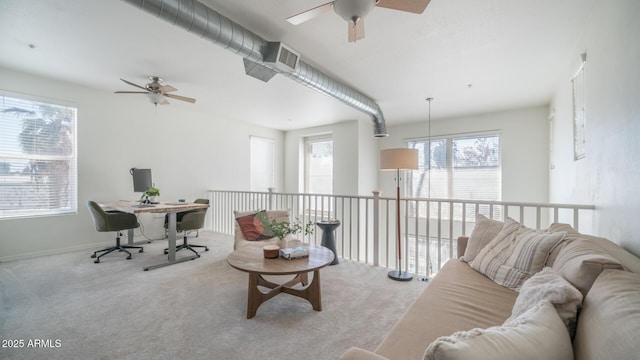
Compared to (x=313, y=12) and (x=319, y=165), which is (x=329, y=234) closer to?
(x=313, y=12)

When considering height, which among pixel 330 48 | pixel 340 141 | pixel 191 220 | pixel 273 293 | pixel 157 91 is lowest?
pixel 273 293

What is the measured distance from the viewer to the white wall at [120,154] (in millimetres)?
3689

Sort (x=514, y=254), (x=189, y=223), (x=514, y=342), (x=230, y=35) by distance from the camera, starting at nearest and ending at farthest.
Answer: (x=514, y=342) → (x=514, y=254) → (x=230, y=35) → (x=189, y=223)

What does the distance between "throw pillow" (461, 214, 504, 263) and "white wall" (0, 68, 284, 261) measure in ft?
16.6

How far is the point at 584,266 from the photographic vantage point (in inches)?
40.9

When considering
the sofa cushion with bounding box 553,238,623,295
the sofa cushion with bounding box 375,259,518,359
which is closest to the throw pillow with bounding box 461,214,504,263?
the sofa cushion with bounding box 375,259,518,359

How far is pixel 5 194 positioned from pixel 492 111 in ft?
26.2

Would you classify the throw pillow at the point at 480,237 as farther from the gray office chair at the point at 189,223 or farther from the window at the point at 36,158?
the window at the point at 36,158

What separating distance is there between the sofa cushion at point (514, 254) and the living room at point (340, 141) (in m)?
0.40

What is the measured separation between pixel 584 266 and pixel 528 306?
294 millimetres

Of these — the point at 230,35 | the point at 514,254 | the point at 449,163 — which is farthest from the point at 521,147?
the point at 230,35

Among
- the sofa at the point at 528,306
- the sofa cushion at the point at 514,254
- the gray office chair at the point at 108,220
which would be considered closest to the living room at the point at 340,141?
the sofa cushion at the point at 514,254

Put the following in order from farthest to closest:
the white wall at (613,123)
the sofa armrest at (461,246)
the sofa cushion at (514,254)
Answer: the sofa armrest at (461,246), the sofa cushion at (514,254), the white wall at (613,123)

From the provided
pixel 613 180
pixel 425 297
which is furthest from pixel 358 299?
pixel 613 180
